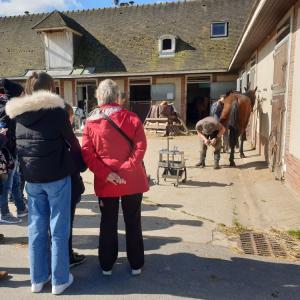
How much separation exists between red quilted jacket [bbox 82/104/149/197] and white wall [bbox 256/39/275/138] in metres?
5.97

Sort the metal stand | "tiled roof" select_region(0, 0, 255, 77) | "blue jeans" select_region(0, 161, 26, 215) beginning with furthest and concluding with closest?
"tiled roof" select_region(0, 0, 255, 77), the metal stand, "blue jeans" select_region(0, 161, 26, 215)

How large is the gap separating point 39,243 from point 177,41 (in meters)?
17.7

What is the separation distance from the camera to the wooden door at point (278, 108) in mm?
6582

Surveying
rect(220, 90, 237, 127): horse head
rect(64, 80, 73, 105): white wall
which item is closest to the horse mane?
rect(220, 90, 237, 127): horse head

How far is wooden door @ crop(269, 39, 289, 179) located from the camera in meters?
6.58

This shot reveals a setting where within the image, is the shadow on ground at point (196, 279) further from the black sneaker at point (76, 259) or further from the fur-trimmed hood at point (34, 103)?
the fur-trimmed hood at point (34, 103)

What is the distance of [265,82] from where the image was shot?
905cm

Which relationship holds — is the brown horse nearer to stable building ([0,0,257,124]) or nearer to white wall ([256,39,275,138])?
white wall ([256,39,275,138])

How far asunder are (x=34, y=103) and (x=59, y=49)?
1804 cm

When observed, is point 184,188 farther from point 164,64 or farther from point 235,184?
point 164,64

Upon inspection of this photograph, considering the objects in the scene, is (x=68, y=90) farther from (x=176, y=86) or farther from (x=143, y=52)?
(x=176, y=86)

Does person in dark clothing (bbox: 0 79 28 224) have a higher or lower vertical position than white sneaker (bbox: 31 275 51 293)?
higher

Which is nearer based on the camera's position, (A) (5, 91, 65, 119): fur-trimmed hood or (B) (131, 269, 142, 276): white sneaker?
(A) (5, 91, 65, 119): fur-trimmed hood

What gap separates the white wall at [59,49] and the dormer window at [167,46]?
5.07 m
